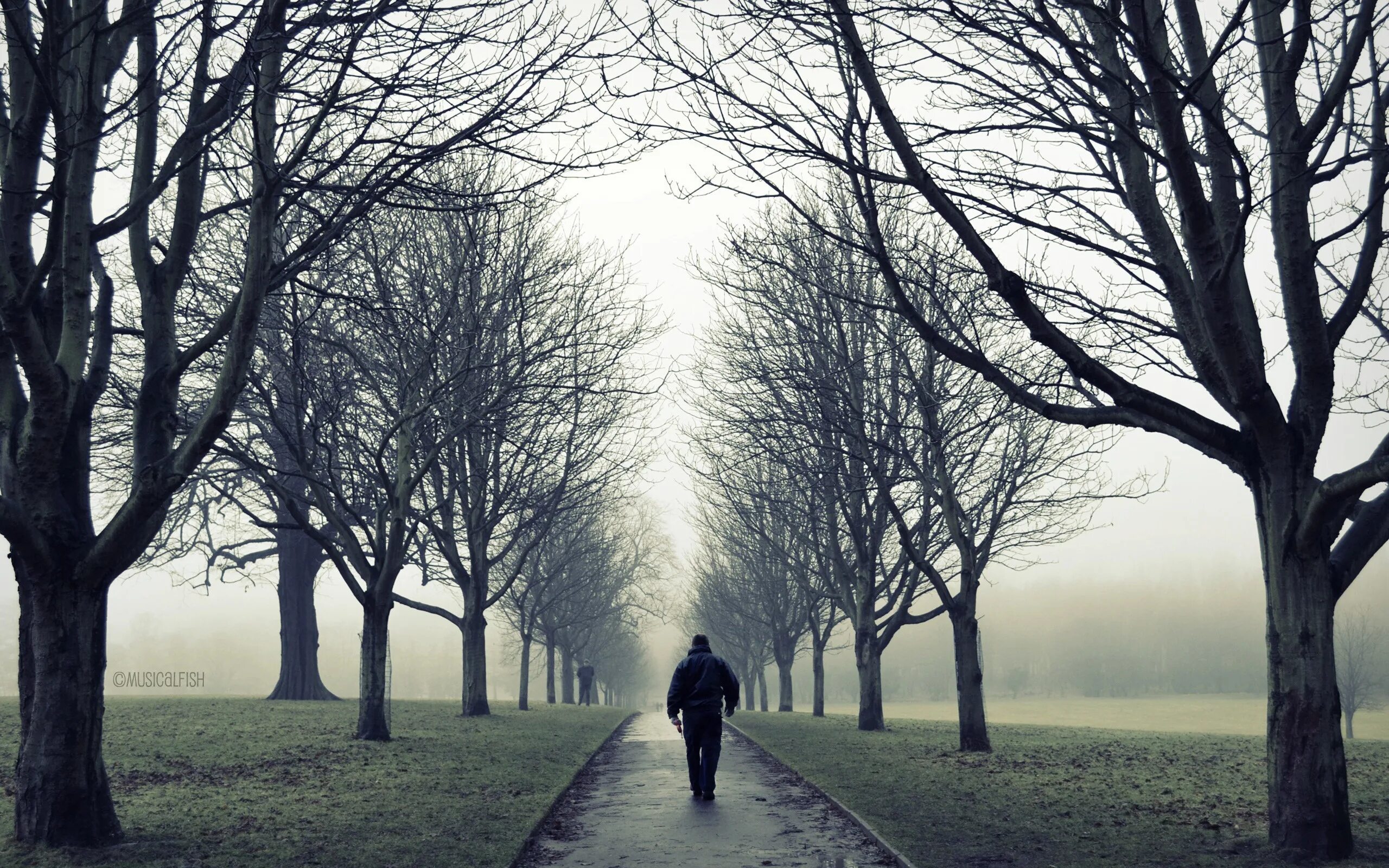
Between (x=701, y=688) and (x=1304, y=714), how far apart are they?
570 cm

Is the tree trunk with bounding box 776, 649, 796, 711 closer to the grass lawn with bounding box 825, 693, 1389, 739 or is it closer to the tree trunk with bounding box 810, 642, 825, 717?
the tree trunk with bounding box 810, 642, 825, 717

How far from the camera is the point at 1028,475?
17781 mm

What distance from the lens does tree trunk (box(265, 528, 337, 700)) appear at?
27094mm

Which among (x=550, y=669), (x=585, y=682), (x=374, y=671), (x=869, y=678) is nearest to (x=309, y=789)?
(x=374, y=671)

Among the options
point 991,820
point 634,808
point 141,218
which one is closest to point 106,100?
point 141,218

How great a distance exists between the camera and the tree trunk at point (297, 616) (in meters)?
27.1

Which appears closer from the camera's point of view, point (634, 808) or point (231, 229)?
point (634, 808)

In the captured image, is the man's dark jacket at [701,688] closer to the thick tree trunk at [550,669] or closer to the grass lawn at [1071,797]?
the grass lawn at [1071,797]

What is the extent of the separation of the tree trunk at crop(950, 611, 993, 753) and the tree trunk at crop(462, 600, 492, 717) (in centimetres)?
1158

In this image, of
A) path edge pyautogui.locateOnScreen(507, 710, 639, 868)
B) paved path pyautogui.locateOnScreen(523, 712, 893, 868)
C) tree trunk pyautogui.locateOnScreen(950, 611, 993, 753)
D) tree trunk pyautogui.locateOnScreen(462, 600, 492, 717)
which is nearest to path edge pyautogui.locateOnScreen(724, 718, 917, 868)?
paved path pyautogui.locateOnScreen(523, 712, 893, 868)

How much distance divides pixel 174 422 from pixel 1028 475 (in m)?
13.5

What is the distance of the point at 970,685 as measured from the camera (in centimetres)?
1602

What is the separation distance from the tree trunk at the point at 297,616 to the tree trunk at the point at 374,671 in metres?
11.5

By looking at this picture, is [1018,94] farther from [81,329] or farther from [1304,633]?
[81,329]
